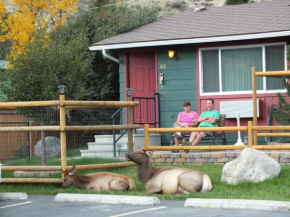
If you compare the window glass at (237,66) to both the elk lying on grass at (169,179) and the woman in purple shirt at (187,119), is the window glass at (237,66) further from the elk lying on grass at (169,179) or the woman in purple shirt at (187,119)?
the elk lying on grass at (169,179)

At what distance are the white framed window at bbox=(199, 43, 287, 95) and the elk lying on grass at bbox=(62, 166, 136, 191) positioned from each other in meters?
7.35

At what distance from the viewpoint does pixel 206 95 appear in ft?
61.2

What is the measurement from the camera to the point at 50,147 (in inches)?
539

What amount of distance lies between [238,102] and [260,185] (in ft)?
22.1

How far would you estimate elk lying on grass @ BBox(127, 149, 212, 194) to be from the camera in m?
11.1

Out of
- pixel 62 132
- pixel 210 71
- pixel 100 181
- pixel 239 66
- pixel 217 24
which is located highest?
pixel 217 24

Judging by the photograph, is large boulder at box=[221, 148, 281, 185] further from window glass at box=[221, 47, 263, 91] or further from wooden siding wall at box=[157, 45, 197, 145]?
wooden siding wall at box=[157, 45, 197, 145]

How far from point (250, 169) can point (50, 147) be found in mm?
4266

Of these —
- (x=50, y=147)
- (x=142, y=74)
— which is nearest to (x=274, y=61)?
(x=142, y=74)

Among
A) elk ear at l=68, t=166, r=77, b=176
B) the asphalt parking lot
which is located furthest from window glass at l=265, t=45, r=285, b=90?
the asphalt parking lot

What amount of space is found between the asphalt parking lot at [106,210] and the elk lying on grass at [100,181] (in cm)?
88

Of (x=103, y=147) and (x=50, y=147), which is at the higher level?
(x=50, y=147)

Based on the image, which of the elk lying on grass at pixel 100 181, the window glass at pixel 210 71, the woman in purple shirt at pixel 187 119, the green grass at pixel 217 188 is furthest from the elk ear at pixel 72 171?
the window glass at pixel 210 71

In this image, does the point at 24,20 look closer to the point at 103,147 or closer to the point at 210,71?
the point at 210,71
